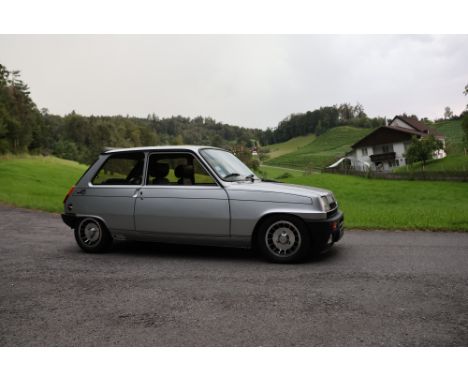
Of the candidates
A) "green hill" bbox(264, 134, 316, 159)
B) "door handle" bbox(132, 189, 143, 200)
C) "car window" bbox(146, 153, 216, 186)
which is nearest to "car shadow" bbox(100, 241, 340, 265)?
"door handle" bbox(132, 189, 143, 200)

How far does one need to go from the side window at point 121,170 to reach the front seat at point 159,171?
25cm

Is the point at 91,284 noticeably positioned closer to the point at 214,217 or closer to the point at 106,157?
the point at 214,217

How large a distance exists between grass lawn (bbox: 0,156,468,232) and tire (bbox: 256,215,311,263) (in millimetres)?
4912

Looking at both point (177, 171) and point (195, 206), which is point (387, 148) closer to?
point (177, 171)

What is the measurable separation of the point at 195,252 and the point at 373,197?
24986 mm

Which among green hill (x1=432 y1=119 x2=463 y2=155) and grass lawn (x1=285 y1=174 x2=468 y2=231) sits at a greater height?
green hill (x1=432 y1=119 x2=463 y2=155)

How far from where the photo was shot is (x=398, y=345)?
3.32m

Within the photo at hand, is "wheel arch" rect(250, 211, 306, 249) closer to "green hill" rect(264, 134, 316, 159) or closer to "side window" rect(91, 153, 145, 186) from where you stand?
"side window" rect(91, 153, 145, 186)

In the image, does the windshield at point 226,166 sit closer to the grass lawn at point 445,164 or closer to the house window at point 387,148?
the grass lawn at point 445,164

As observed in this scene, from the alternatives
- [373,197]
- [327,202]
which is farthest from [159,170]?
[373,197]

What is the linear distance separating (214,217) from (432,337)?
3.65 m

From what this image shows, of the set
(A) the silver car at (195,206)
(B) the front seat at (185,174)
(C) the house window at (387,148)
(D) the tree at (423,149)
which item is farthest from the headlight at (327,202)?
(C) the house window at (387,148)

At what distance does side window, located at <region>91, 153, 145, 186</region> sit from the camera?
23.6 feet

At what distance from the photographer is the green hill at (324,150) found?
299ft
